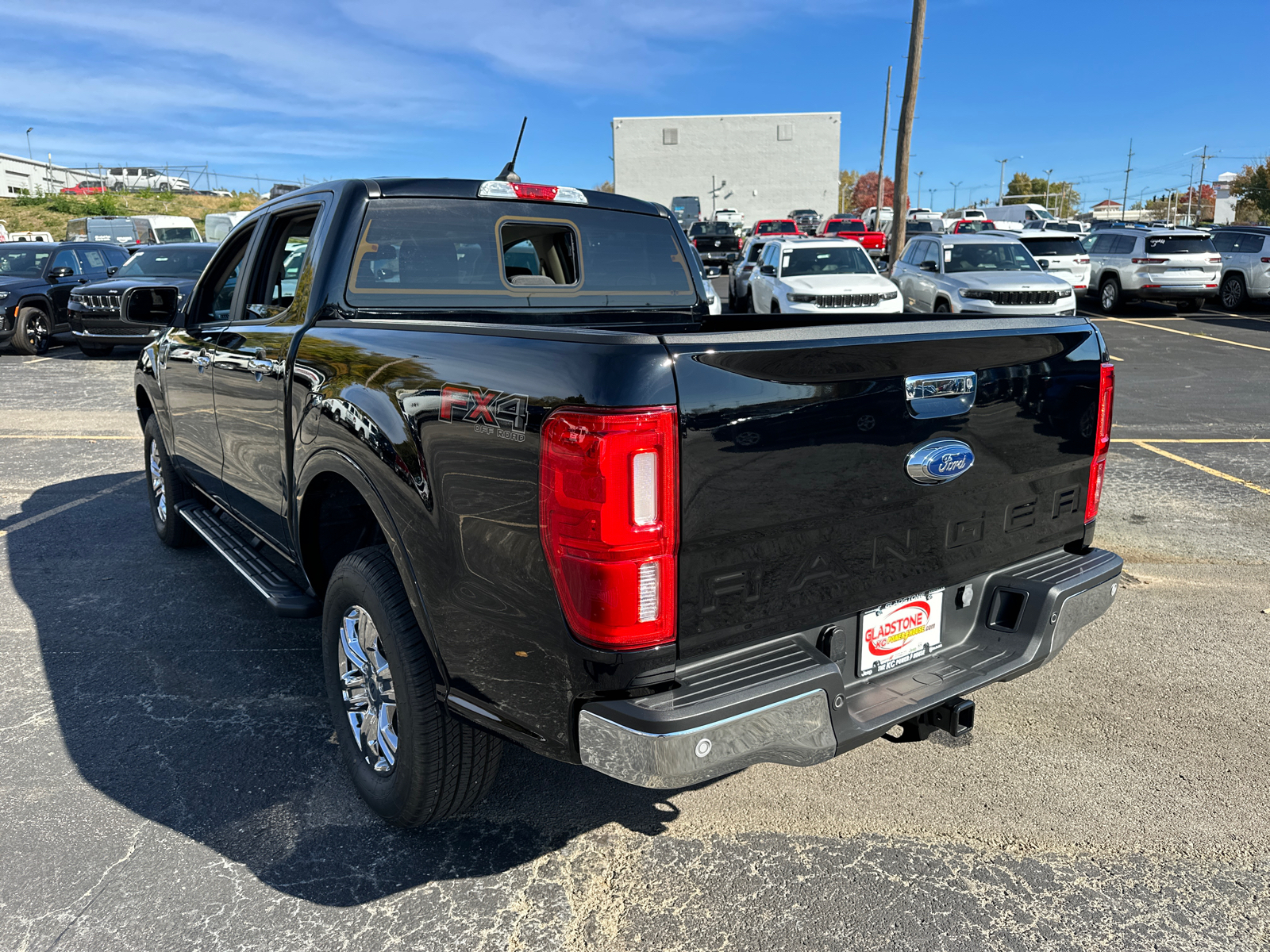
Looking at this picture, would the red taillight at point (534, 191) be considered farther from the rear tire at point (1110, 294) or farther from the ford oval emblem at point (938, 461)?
the rear tire at point (1110, 294)

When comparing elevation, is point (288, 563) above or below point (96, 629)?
above

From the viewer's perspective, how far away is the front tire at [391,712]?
8.95 feet

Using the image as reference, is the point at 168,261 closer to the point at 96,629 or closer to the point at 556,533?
the point at 96,629

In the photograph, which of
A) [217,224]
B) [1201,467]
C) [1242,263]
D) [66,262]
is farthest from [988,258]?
[217,224]

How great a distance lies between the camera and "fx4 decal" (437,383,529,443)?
225 centimetres

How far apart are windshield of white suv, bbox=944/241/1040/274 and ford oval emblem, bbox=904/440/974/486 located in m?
15.4

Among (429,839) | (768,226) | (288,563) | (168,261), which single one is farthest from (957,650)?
(768,226)

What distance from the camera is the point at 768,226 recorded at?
38.7 m

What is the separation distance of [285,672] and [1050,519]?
10.4 ft

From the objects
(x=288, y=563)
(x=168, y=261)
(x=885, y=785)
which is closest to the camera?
(x=885, y=785)

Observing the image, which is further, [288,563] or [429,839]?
[288,563]

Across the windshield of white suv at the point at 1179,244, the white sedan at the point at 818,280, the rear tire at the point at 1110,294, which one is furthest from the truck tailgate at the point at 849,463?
the rear tire at the point at 1110,294

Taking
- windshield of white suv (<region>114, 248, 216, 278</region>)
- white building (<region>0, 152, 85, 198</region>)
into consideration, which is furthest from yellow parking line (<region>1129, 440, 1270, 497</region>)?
white building (<region>0, 152, 85, 198</region>)

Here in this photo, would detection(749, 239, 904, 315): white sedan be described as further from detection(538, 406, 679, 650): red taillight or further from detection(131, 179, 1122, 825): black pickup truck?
detection(538, 406, 679, 650): red taillight
